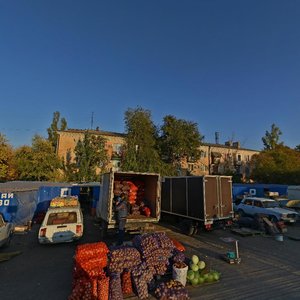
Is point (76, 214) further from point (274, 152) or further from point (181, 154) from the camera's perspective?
point (274, 152)

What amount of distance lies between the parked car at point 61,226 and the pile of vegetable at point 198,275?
214 inches

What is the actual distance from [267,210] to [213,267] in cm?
1002

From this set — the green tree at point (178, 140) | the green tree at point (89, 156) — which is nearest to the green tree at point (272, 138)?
the green tree at point (178, 140)

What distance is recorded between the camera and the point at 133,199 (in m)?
13.5

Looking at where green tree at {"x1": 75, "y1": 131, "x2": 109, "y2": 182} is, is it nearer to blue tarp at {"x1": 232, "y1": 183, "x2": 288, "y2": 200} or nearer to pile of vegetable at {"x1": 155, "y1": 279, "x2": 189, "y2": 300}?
blue tarp at {"x1": 232, "y1": 183, "x2": 288, "y2": 200}

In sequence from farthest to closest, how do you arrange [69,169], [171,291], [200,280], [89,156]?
[69,169]
[89,156]
[200,280]
[171,291]

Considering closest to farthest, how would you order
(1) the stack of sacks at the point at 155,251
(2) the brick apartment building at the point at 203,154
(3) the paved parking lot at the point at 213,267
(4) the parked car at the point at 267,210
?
(3) the paved parking lot at the point at 213,267 → (1) the stack of sacks at the point at 155,251 → (4) the parked car at the point at 267,210 → (2) the brick apartment building at the point at 203,154

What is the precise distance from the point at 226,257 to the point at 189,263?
2.24 meters

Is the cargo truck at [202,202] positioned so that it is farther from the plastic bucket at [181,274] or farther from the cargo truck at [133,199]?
the plastic bucket at [181,274]

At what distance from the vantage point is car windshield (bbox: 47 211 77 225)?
10219 mm

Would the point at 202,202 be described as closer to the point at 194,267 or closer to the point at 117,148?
the point at 194,267

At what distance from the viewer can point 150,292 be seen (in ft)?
20.1

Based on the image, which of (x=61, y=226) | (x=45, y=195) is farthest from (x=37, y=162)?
(x=61, y=226)

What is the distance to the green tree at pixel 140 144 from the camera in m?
31.4
